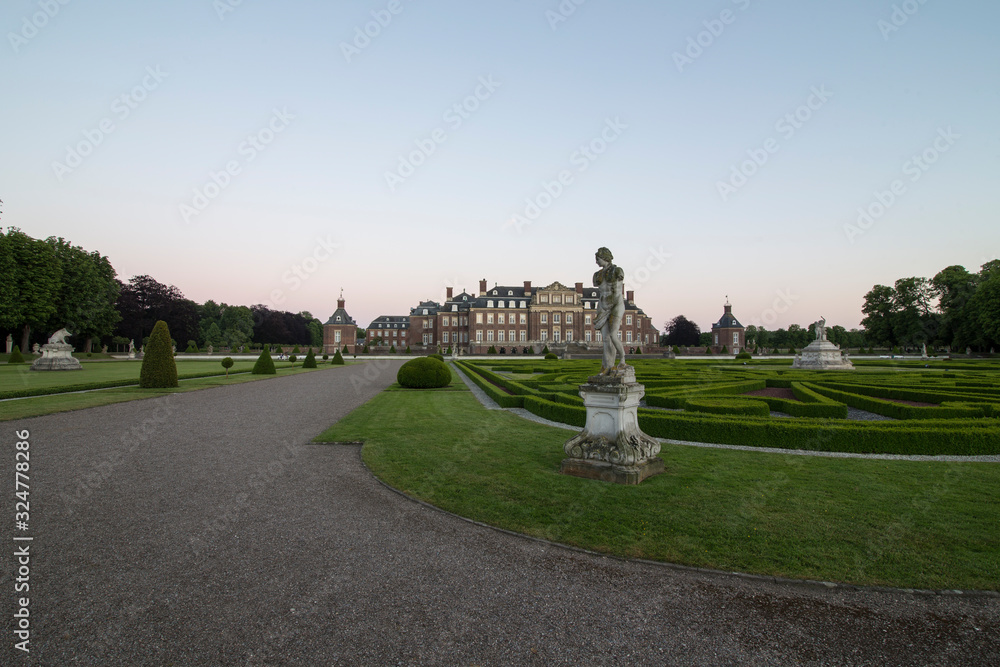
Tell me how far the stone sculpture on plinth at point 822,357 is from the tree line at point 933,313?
32194 millimetres

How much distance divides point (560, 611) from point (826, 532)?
3.24 meters

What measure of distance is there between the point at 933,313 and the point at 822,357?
4421 cm

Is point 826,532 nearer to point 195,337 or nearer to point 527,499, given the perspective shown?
point 527,499

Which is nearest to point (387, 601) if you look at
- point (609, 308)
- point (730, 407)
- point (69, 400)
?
point (609, 308)

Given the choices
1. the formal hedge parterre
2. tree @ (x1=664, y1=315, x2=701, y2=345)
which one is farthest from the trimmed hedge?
tree @ (x1=664, y1=315, x2=701, y2=345)

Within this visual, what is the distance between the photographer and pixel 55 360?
98.6 feet

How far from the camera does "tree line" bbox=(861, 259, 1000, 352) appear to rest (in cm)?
5169

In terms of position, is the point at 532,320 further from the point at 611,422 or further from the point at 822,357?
the point at 611,422

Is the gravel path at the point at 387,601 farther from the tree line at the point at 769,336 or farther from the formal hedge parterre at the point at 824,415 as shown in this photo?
the tree line at the point at 769,336

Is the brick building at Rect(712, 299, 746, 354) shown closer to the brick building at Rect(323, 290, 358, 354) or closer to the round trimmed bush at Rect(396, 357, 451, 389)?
the brick building at Rect(323, 290, 358, 354)

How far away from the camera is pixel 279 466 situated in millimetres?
8250

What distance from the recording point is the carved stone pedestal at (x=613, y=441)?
23.1 feet

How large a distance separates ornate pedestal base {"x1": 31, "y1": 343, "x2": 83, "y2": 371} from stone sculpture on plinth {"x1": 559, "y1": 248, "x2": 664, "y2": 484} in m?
36.2

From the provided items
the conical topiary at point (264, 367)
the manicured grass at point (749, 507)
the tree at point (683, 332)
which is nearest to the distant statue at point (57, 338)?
the conical topiary at point (264, 367)
